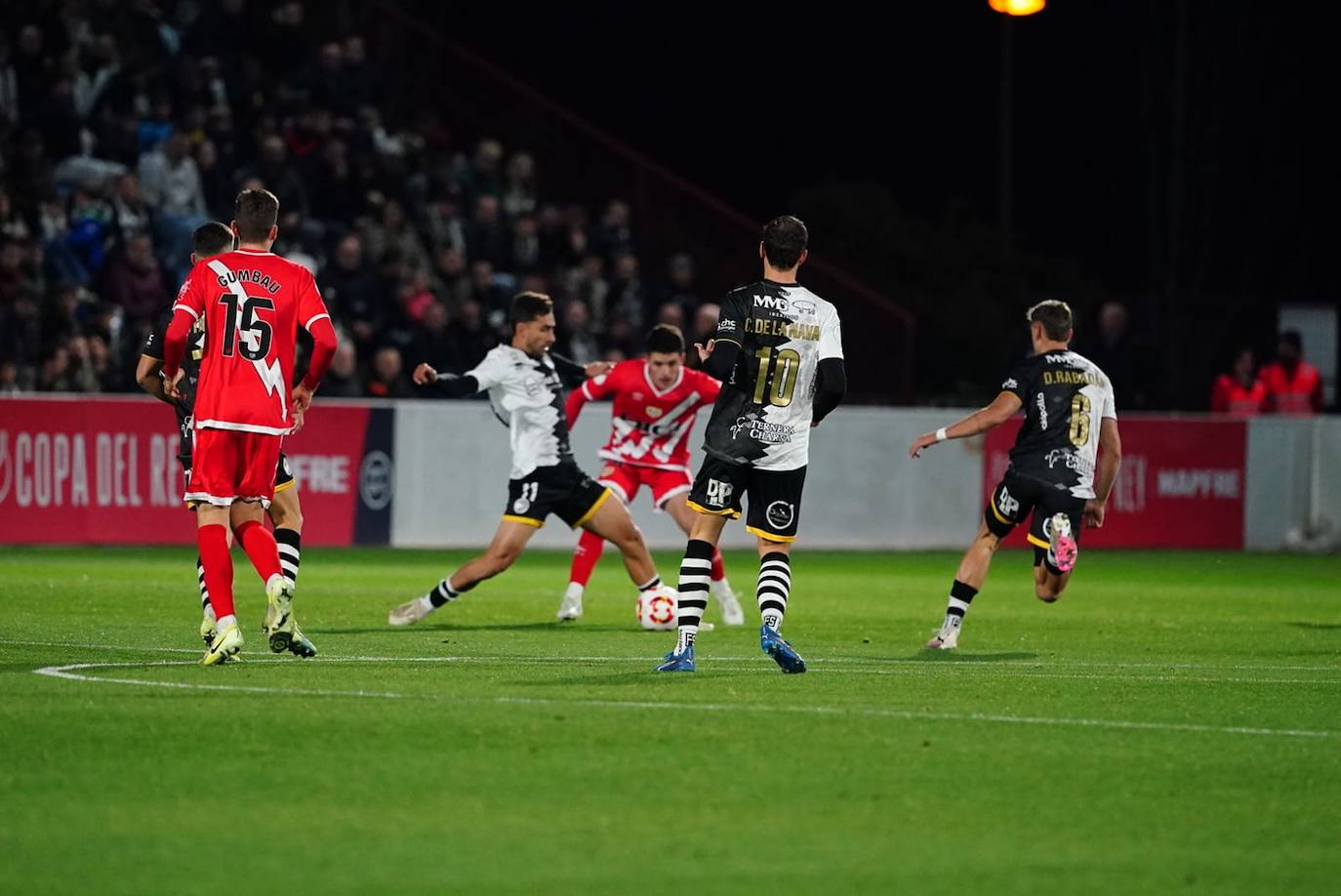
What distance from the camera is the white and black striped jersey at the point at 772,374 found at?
424 inches

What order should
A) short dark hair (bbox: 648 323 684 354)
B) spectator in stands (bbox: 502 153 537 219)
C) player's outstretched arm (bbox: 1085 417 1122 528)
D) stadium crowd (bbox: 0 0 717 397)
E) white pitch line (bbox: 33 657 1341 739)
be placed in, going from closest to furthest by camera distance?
1. white pitch line (bbox: 33 657 1341 739)
2. player's outstretched arm (bbox: 1085 417 1122 528)
3. short dark hair (bbox: 648 323 684 354)
4. stadium crowd (bbox: 0 0 717 397)
5. spectator in stands (bbox: 502 153 537 219)

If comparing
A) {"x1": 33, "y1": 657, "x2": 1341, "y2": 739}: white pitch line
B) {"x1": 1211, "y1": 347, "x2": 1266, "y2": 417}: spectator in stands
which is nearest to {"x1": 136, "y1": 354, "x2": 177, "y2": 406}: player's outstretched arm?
{"x1": 33, "y1": 657, "x2": 1341, "y2": 739}: white pitch line

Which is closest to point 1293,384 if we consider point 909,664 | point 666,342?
point 666,342

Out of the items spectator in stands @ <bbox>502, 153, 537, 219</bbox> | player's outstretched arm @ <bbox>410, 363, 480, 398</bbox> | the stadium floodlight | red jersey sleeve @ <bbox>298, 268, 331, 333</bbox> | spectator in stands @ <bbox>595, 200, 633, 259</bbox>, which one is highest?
the stadium floodlight

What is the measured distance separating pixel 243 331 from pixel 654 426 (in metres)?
5.58

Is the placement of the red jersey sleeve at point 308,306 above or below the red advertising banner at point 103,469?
above

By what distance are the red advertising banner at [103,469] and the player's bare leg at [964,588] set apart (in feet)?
34.1

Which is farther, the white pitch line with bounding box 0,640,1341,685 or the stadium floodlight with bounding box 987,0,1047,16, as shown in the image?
the stadium floodlight with bounding box 987,0,1047,16

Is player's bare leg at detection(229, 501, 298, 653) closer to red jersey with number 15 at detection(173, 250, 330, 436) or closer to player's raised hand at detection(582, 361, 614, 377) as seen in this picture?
red jersey with number 15 at detection(173, 250, 330, 436)

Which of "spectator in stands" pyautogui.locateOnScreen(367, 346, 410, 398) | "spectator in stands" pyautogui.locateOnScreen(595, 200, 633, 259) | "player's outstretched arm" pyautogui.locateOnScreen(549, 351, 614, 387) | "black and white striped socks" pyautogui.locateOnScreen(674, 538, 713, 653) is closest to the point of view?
"black and white striped socks" pyautogui.locateOnScreen(674, 538, 713, 653)

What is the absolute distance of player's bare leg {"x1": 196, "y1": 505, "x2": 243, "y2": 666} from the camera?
1047cm

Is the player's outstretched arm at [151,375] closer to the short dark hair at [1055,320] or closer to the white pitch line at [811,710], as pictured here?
the white pitch line at [811,710]

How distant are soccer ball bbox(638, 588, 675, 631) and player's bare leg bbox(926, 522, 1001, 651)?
183 centimetres

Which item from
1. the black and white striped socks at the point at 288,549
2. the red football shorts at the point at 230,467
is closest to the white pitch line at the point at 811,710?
the red football shorts at the point at 230,467
